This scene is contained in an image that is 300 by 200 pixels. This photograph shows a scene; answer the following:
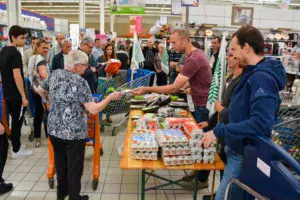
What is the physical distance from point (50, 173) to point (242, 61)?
9.04 ft

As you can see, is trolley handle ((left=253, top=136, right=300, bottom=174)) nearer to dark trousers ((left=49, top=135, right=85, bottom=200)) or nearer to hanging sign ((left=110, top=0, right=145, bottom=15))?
dark trousers ((left=49, top=135, right=85, bottom=200))

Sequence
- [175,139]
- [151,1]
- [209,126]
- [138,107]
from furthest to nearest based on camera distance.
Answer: [151,1] < [138,107] < [209,126] < [175,139]

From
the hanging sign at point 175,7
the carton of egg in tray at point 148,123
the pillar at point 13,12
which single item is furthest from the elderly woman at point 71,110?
the hanging sign at point 175,7

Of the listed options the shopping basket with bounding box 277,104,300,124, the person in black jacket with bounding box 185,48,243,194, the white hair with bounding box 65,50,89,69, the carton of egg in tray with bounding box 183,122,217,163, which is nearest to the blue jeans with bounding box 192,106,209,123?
A: the person in black jacket with bounding box 185,48,243,194

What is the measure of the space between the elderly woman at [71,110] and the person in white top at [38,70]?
1.38 metres

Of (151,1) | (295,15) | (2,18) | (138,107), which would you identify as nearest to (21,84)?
(138,107)

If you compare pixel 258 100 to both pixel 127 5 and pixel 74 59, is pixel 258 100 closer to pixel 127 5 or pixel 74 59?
pixel 74 59

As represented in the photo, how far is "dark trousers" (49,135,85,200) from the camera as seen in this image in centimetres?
275

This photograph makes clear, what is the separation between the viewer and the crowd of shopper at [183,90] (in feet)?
5.40

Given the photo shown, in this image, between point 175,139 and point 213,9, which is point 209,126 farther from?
point 213,9

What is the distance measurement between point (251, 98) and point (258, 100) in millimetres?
67

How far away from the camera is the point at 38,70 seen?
13.4ft

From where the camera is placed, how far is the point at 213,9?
32.6ft

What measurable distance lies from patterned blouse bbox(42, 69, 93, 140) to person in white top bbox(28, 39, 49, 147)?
1.44 metres
